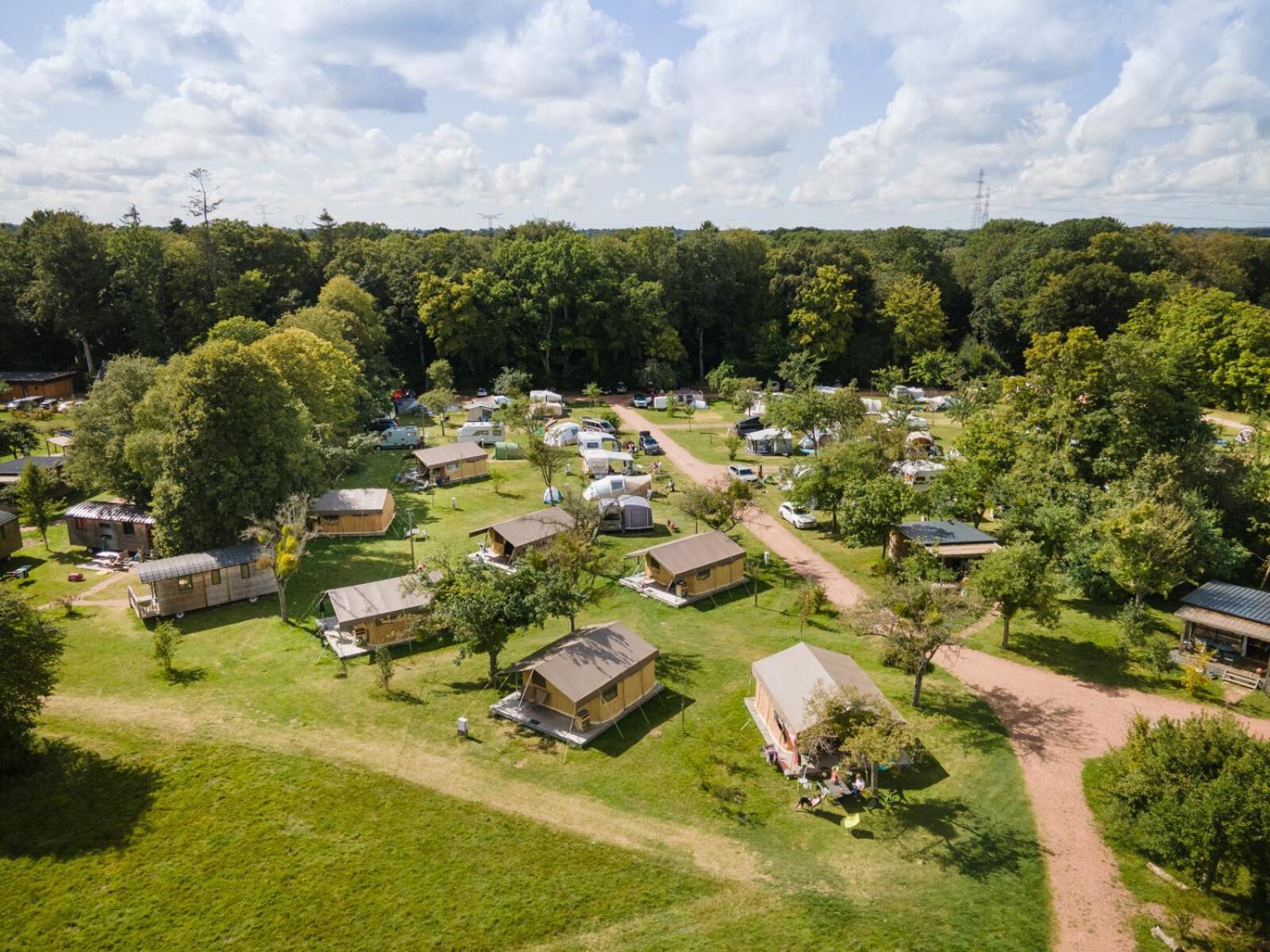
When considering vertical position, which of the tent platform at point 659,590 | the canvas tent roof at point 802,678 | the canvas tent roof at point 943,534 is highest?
the canvas tent roof at point 943,534

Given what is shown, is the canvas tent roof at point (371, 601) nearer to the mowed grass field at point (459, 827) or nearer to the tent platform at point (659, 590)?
the mowed grass field at point (459, 827)

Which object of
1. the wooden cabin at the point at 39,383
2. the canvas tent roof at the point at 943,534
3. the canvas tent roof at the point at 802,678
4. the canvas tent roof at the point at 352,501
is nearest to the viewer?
the canvas tent roof at the point at 802,678

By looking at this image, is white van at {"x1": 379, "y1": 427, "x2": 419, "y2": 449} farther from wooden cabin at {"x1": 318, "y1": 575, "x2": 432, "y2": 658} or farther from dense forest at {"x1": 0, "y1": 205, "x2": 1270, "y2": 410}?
wooden cabin at {"x1": 318, "y1": 575, "x2": 432, "y2": 658}

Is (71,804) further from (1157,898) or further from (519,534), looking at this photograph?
(1157,898)

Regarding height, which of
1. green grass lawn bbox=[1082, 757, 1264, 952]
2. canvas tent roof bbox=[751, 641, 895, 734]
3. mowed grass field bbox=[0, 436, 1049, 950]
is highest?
canvas tent roof bbox=[751, 641, 895, 734]

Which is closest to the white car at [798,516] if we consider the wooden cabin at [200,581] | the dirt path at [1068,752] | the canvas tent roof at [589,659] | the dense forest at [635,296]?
the dirt path at [1068,752]

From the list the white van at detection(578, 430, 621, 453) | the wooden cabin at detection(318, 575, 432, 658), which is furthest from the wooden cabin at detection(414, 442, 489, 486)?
the wooden cabin at detection(318, 575, 432, 658)
